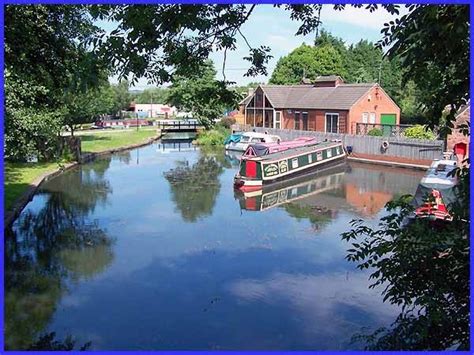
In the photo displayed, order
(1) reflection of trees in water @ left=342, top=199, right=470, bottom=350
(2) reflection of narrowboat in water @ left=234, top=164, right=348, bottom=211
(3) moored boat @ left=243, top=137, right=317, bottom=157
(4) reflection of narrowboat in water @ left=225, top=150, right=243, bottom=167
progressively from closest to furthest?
1. (1) reflection of trees in water @ left=342, top=199, right=470, bottom=350
2. (2) reflection of narrowboat in water @ left=234, top=164, right=348, bottom=211
3. (3) moored boat @ left=243, top=137, right=317, bottom=157
4. (4) reflection of narrowboat in water @ left=225, top=150, right=243, bottom=167

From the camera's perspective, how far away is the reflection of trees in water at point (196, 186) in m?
18.9

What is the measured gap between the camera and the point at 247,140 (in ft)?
123

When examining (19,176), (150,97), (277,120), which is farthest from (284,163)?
(150,97)

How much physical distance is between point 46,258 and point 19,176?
11.0 m

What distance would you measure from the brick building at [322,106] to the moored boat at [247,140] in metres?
2.49

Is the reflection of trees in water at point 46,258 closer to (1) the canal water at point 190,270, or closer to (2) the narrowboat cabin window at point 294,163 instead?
(1) the canal water at point 190,270

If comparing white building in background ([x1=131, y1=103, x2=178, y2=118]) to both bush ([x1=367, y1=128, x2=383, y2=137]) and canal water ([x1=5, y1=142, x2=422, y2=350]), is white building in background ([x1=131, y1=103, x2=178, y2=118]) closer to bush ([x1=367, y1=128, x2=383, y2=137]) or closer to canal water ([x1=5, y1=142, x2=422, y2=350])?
bush ([x1=367, y1=128, x2=383, y2=137])

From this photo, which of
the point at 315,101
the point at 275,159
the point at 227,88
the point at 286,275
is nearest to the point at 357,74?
the point at 315,101

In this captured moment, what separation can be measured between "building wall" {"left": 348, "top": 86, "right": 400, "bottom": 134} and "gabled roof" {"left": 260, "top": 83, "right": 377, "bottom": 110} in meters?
0.36

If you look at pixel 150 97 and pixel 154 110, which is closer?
pixel 154 110

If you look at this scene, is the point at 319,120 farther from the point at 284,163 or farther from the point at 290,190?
the point at 290,190

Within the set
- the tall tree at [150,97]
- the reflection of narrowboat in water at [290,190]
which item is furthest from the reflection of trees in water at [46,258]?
the tall tree at [150,97]

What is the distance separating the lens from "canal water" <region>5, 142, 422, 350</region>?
920cm

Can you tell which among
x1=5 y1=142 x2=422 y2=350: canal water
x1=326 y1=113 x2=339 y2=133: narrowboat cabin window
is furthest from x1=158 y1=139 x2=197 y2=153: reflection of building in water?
x1=5 y1=142 x2=422 y2=350: canal water
